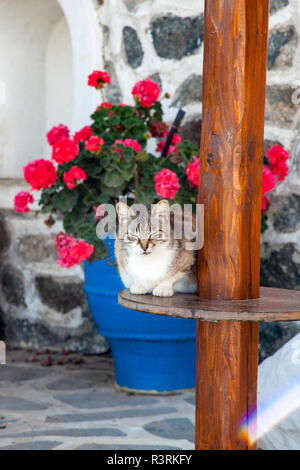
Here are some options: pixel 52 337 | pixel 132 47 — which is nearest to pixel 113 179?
pixel 132 47

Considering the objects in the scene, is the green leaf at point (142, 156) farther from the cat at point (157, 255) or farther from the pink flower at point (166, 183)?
the cat at point (157, 255)

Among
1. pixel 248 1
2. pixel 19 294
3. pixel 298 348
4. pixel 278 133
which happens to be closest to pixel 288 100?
pixel 278 133

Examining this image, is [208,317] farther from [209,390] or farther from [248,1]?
Answer: [248,1]

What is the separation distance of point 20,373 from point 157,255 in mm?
2106

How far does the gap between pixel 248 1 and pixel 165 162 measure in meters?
1.75

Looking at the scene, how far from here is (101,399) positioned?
346 centimetres

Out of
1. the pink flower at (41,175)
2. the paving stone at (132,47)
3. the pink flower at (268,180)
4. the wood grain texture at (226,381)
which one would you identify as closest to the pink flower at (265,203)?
the pink flower at (268,180)

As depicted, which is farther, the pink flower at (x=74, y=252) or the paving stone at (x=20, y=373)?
the paving stone at (x=20, y=373)

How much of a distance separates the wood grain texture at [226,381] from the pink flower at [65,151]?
5.78 feet

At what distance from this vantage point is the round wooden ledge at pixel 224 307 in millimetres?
1553

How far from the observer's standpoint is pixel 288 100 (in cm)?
336

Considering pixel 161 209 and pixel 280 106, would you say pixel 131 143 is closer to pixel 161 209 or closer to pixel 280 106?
pixel 280 106

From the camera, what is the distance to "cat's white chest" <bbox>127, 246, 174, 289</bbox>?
2.12 metres

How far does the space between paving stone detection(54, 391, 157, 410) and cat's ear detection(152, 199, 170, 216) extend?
1.52 meters
